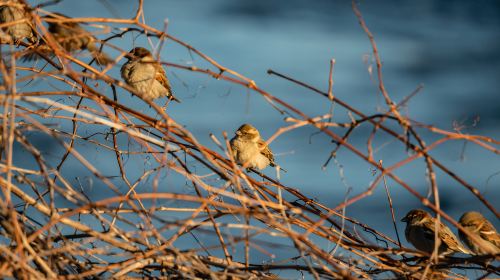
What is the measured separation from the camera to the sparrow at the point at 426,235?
501cm

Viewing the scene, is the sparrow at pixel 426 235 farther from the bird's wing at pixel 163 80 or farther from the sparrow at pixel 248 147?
the bird's wing at pixel 163 80

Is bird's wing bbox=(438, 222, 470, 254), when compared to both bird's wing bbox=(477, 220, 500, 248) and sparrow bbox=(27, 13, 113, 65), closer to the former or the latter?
bird's wing bbox=(477, 220, 500, 248)

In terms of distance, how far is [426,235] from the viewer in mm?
5121

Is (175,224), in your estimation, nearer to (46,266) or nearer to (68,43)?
(46,266)

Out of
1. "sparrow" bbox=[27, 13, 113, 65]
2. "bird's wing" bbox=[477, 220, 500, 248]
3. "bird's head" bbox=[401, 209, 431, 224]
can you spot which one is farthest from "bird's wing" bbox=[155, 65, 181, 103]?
"bird's wing" bbox=[477, 220, 500, 248]

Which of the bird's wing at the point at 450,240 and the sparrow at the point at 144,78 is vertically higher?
the sparrow at the point at 144,78

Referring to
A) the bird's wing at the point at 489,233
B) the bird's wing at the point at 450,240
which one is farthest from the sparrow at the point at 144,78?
the bird's wing at the point at 489,233

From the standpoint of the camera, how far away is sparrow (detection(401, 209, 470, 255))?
501 centimetres

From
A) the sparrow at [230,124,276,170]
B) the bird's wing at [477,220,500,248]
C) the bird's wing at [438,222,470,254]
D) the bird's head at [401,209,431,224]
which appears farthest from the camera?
the sparrow at [230,124,276,170]

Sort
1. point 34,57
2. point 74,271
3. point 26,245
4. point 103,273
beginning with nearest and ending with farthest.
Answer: point 26,245
point 74,271
point 103,273
point 34,57

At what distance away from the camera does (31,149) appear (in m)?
2.33

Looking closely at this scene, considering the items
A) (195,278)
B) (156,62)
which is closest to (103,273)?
(195,278)

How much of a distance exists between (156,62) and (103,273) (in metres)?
0.78

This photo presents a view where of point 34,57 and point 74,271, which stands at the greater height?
point 34,57
